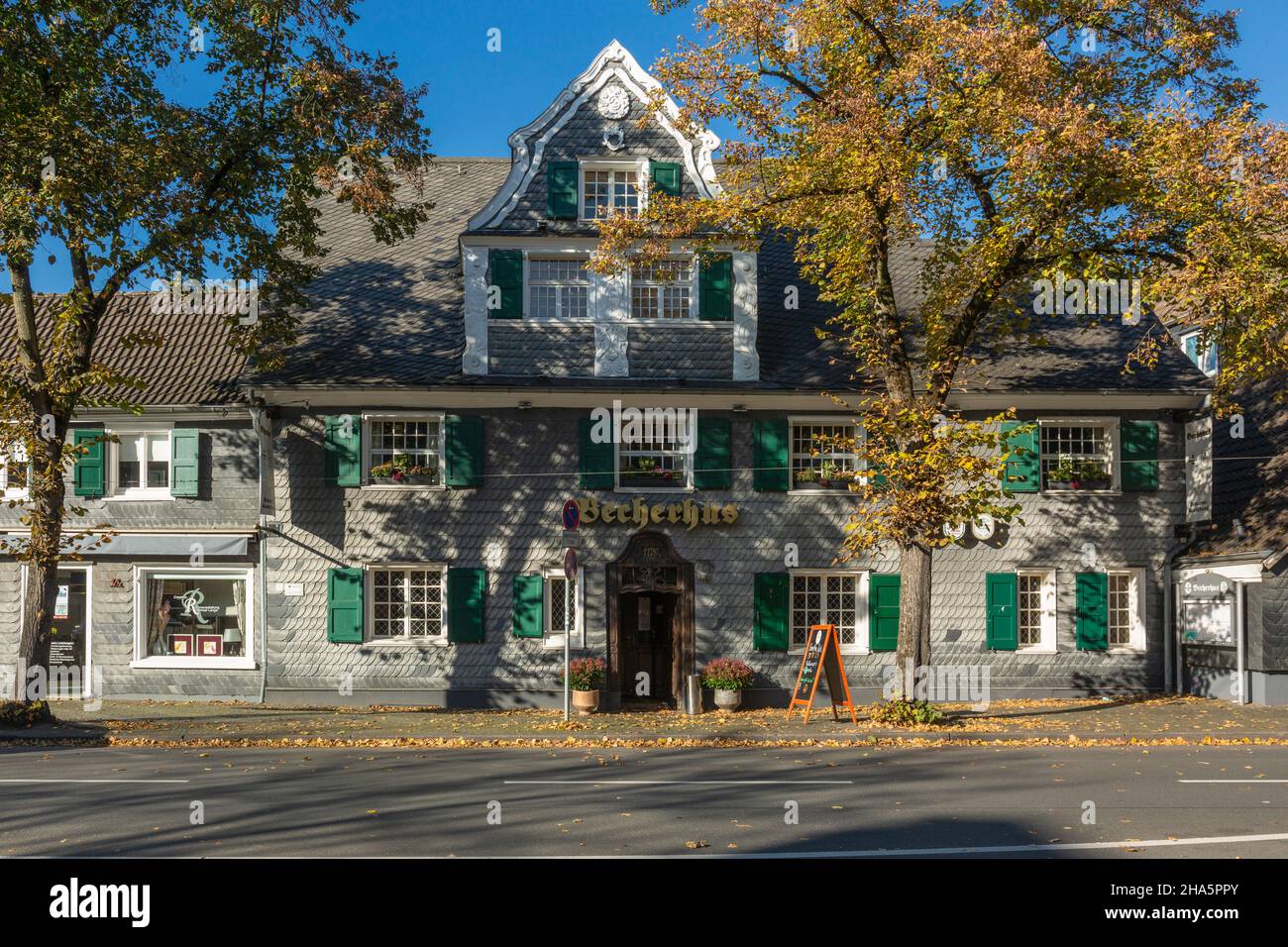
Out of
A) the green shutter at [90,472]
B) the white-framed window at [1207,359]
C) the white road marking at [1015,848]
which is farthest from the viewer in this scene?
the white-framed window at [1207,359]

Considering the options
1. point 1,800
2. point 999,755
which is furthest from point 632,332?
point 1,800

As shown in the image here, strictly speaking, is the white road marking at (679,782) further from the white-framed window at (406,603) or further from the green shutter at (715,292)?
the green shutter at (715,292)

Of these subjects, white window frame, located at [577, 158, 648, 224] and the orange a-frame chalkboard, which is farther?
white window frame, located at [577, 158, 648, 224]

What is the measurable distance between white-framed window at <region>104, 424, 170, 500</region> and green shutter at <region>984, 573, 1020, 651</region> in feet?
52.9

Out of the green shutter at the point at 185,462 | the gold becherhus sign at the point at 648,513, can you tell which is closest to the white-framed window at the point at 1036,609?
the gold becherhus sign at the point at 648,513

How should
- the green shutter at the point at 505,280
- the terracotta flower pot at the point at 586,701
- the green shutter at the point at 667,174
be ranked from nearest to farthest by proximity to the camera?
the terracotta flower pot at the point at 586,701 → the green shutter at the point at 505,280 → the green shutter at the point at 667,174

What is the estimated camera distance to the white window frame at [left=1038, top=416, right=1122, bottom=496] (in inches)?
866

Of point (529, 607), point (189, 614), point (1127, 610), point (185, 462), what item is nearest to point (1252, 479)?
point (1127, 610)

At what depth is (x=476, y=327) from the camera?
21.1 meters

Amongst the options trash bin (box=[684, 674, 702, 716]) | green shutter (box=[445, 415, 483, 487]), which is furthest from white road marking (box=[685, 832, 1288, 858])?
green shutter (box=[445, 415, 483, 487])

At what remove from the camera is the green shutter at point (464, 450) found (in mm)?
20969

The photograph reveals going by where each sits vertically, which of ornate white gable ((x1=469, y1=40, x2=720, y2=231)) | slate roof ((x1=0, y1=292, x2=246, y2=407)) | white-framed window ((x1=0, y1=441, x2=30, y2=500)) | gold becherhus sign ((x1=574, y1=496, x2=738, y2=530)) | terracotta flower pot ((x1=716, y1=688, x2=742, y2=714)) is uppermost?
ornate white gable ((x1=469, y1=40, x2=720, y2=231))

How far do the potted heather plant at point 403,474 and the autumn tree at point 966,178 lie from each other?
6077 millimetres

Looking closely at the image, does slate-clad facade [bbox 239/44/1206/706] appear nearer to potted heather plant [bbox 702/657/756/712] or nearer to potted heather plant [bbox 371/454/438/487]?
potted heather plant [bbox 371/454/438/487]
